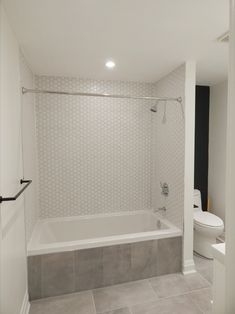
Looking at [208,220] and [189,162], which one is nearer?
[189,162]

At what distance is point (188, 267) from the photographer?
234 cm

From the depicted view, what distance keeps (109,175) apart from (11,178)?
1.64 meters

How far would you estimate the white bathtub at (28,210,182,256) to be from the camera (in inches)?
86.4

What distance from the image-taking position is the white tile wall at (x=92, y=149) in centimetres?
275

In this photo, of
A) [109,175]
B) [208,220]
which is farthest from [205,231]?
[109,175]

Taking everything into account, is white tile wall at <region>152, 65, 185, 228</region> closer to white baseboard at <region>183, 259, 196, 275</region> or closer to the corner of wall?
the corner of wall

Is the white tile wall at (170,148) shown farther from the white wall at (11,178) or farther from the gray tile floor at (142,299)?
the white wall at (11,178)

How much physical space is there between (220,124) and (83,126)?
81.7 inches

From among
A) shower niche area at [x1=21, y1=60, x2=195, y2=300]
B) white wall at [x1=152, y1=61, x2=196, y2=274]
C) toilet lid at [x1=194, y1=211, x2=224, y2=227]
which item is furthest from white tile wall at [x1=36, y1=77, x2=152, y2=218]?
toilet lid at [x1=194, y1=211, x2=224, y2=227]

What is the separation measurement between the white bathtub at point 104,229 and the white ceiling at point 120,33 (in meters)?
1.88

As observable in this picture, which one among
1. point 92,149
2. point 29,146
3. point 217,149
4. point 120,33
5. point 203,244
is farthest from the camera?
point 217,149

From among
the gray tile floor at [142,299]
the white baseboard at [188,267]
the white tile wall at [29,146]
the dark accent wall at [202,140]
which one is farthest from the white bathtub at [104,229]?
the dark accent wall at [202,140]

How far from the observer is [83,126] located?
2.84 m

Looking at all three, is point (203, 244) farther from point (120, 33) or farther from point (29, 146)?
point (120, 33)
